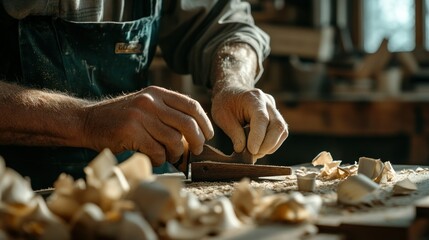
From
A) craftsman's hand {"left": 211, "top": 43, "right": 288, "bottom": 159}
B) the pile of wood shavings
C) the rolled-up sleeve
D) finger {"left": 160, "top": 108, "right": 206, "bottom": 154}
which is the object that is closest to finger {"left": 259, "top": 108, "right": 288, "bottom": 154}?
craftsman's hand {"left": 211, "top": 43, "right": 288, "bottom": 159}

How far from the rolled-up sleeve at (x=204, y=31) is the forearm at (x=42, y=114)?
27.9 inches

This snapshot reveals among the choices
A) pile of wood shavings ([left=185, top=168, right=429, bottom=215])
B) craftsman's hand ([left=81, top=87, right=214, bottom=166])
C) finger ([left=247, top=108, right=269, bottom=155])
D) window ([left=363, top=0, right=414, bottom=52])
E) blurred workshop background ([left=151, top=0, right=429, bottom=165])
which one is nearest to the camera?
pile of wood shavings ([left=185, top=168, right=429, bottom=215])

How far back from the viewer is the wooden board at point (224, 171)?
1.66 m

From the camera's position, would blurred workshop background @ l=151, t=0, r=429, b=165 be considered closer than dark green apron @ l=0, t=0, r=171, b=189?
No

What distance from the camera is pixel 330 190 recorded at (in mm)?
1477

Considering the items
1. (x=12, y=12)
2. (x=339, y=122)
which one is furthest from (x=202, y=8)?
(x=339, y=122)

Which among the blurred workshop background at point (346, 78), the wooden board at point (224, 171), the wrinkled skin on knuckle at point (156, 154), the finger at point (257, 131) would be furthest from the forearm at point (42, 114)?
the blurred workshop background at point (346, 78)

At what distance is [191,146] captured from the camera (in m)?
1.66

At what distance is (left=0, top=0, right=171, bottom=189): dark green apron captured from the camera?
1.93 m

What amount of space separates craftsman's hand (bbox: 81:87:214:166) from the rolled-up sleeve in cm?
71

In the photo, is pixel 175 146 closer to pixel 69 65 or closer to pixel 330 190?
pixel 330 190

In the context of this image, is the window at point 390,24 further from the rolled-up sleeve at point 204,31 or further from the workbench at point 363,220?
the workbench at point 363,220

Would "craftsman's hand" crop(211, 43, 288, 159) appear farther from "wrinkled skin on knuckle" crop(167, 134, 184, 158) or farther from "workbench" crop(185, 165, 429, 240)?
"workbench" crop(185, 165, 429, 240)

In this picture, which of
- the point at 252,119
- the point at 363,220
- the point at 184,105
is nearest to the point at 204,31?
the point at 252,119
